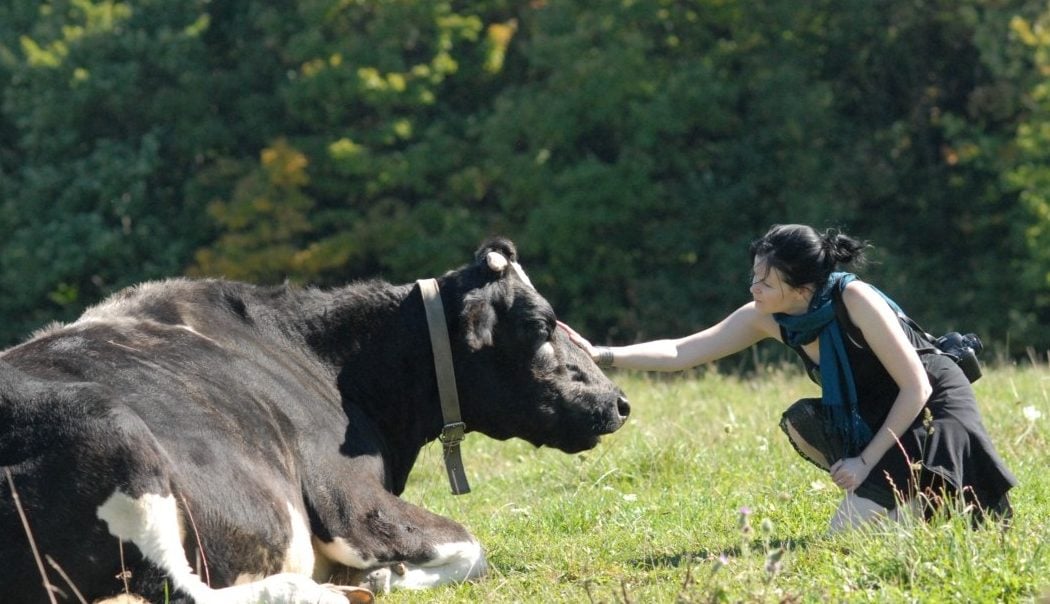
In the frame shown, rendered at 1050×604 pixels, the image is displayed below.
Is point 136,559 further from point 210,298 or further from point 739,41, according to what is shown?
point 739,41

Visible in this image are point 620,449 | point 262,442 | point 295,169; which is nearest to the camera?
point 262,442

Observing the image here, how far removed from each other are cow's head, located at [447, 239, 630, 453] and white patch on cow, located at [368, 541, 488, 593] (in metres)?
0.83

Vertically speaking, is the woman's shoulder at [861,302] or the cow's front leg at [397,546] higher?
the woman's shoulder at [861,302]

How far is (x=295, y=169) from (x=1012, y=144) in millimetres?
13702

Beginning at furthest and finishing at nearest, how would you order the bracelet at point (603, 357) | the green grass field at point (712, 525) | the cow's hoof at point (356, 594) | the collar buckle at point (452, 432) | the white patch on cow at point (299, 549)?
the bracelet at point (603, 357)
the collar buckle at point (452, 432)
the white patch on cow at point (299, 549)
the cow's hoof at point (356, 594)
the green grass field at point (712, 525)

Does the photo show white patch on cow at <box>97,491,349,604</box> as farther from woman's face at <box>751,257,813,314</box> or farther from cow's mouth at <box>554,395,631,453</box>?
woman's face at <box>751,257,813,314</box>

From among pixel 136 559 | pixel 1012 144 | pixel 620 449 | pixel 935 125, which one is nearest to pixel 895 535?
pixel 136 559

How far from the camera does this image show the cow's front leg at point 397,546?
578 cm

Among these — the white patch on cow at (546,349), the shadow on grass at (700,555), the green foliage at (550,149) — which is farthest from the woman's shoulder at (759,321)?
the green foliage at (550,149)

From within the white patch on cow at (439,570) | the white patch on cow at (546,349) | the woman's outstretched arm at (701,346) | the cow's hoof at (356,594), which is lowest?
the white patch on cow at (439,570)

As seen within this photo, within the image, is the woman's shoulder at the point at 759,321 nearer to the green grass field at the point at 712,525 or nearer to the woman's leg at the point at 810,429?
the woman's leg at the point at 810,429

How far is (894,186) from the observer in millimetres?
29031

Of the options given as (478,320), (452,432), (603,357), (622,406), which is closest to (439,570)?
(452,432)

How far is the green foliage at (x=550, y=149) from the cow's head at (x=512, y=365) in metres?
20.9
